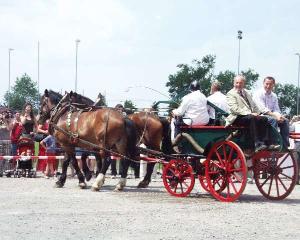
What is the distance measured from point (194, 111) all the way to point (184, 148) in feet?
2.36

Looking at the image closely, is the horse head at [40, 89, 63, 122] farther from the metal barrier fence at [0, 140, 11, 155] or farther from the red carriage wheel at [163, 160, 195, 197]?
the metal barrier fence at [0, 140, 11, 155]

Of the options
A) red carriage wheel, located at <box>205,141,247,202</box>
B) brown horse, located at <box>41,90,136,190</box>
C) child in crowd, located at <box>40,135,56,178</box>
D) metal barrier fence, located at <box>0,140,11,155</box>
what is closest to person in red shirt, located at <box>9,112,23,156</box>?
child in crowd, located at <box>40,135,56,178</box>

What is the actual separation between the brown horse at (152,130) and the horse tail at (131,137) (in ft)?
1.40

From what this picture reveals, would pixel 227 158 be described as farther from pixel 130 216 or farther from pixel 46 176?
pixel 46 176

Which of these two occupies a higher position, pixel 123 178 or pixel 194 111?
pixel 194 111

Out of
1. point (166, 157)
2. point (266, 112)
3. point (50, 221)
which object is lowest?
point (50, 221)

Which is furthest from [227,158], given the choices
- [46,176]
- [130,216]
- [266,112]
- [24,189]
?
[46,176]

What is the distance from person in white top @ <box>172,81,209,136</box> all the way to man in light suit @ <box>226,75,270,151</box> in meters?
0.78

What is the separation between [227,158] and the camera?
428 inches

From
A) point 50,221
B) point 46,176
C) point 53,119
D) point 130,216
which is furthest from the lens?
point 46,176

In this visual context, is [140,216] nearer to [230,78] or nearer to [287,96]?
→ [230,78]

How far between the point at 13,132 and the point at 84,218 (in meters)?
9.84

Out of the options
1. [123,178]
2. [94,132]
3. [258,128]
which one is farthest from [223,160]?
[94,132]

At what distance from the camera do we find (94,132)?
13.1 m
